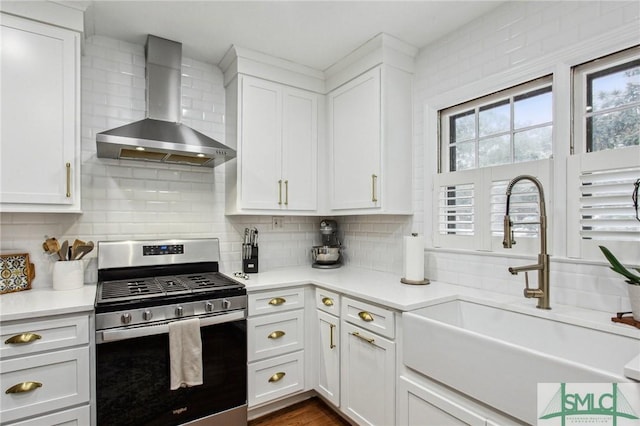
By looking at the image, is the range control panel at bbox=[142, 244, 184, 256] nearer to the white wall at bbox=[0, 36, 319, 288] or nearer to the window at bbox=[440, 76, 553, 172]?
the white wall at bbox=[0, 36, 319, 288]

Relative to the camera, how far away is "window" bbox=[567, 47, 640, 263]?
156cm

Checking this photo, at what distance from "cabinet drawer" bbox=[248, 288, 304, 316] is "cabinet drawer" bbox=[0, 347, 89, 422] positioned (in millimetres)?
916

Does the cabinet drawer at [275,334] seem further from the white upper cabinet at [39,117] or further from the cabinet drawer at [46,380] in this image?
the white upper cabinet at [39,117]

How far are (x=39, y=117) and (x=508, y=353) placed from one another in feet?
8.35

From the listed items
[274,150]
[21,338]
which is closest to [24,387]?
[21,338]

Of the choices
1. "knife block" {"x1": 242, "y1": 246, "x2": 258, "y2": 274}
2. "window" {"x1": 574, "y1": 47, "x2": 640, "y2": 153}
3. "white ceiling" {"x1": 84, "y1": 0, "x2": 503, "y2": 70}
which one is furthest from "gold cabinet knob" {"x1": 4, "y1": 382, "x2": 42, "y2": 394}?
"window" {"x1": 574, "y1": 47, "x2": 640, "y2": 153}

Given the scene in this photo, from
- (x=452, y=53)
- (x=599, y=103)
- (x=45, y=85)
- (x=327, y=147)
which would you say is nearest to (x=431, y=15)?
(x=452, y=53)

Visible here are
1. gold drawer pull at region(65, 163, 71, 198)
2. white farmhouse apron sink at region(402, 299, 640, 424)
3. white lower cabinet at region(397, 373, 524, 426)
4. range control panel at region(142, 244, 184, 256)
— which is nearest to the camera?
white farmhouse apron sink at region(402, 299, 640, 424)

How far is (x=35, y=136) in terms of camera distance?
1898 millimetres

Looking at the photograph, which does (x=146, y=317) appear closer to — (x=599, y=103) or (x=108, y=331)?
(x=108, y=331)

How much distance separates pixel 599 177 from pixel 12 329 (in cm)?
282

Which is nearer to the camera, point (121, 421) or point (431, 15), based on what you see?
point (121, 421)

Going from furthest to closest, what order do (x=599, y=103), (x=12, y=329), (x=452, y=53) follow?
(x=452, y=53), (x=599, y=103), (x=12, y=329)

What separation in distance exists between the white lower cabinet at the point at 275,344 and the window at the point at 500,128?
1457mm
